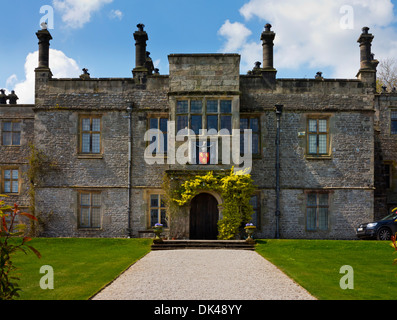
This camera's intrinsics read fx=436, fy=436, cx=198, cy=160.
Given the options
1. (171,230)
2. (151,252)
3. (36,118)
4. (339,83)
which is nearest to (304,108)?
(339,83)

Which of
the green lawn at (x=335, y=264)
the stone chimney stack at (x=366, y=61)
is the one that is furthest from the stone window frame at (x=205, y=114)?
the stone chimney stack at (x=366, y=61)

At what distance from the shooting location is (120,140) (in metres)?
19.4

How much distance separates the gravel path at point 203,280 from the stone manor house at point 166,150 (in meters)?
6.14

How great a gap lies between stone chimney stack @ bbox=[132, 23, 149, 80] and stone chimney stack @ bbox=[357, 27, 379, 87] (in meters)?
9.67

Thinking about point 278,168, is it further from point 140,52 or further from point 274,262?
point 140,52

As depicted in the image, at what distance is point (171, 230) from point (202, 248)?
2.37m

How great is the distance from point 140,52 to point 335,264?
12753 mm

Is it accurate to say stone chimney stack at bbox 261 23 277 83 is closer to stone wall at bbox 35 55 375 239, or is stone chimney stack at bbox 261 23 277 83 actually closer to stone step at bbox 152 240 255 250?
stone wall at bbox 35 55 375 239

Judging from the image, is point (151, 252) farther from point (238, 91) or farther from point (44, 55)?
point (44, 55)

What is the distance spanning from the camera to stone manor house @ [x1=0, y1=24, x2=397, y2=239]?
62.2 feet

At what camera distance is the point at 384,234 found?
56.2ft

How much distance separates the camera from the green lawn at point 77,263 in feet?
27.8

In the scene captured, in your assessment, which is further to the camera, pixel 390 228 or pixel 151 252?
pixel 390 228

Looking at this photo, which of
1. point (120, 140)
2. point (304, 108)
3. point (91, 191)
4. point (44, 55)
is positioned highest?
point (44, 55)
